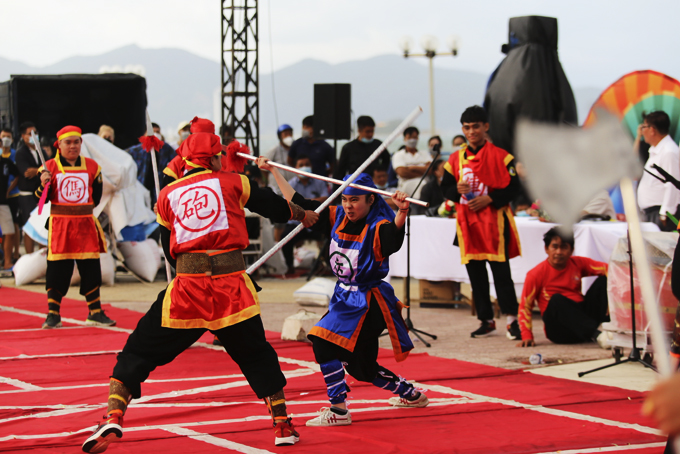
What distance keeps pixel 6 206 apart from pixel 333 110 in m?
5.07

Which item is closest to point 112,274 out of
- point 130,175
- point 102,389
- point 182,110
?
point 130,175

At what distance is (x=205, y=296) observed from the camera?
3.76 m

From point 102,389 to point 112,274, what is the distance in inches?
234

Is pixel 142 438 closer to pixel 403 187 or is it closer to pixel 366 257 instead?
pixel 366 257

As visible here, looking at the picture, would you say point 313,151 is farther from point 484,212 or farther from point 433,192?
point 484,212

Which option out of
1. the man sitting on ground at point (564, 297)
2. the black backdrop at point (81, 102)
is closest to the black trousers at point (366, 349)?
the man sitting on ground at point (564, 297)

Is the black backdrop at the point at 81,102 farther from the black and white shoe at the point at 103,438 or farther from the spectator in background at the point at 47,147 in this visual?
the black and white shoe at the point at 103,438

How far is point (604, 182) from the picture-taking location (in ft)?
6.07

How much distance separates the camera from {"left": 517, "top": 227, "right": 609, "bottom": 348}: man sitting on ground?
6.55 m

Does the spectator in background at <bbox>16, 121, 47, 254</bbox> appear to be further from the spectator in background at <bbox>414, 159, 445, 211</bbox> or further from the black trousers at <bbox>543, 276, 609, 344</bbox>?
the black trousers at <bbox>543, 276, 609, 344</bbox>

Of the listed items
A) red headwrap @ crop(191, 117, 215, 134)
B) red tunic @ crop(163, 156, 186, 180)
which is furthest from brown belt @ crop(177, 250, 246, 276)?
red tunic @ crop(163, 156, 186, 180)

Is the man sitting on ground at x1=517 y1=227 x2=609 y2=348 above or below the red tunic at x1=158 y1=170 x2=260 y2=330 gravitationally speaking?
below

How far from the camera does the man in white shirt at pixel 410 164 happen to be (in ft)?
36.4

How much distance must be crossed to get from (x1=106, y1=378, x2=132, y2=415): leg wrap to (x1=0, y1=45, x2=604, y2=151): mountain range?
300 ft
